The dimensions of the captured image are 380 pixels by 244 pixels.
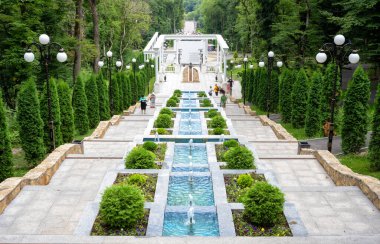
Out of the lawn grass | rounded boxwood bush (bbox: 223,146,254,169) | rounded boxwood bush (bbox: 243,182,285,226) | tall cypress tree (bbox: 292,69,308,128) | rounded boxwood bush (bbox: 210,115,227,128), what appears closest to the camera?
rounded boxwood bush (bbox: 243,182,285,226)

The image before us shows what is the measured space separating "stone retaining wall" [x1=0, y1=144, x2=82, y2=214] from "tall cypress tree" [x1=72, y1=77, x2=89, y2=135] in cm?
666

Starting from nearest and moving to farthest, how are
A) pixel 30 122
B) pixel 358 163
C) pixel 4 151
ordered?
pixel 4 151
pixel 358 163
pixel 30 122

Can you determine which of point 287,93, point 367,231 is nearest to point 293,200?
point 367,231

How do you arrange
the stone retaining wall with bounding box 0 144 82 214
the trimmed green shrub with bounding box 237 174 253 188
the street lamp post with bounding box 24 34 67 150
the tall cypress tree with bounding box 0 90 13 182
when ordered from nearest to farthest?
the stone retaining wall with bounding box 0 144 82 214 < the trimmed green shrub with bounding box 237 174 253 188 < the tall cypress tree with bounding box 0 90 13 182 < the street lamp post with bounding box 24 34 67 150

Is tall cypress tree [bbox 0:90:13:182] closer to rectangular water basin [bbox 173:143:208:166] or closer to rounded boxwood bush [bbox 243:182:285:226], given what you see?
rectangular water basin [bbox 173:143:208:166]

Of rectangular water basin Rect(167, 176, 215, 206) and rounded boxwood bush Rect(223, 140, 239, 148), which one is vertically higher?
rounded boxwood bush Rect(223, 140, 239, 148)

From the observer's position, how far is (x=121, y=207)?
262 inches

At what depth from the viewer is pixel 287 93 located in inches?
850

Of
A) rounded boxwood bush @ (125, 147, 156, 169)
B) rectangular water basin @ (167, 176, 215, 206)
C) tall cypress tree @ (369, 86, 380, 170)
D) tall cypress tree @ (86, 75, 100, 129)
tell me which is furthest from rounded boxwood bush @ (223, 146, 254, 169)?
tall cypress tree @ (86, 75, 100, 129)

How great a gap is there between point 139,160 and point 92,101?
444 inches

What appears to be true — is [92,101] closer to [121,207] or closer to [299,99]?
[299,99]

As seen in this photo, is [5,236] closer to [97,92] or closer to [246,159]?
[246,159]

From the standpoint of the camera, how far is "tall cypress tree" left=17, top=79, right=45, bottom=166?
515 inches

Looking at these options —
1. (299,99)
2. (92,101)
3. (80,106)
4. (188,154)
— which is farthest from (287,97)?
(188,154)
